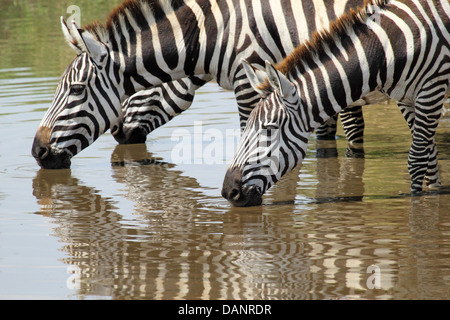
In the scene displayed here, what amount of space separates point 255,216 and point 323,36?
185cm

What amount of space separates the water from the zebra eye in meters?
1.07

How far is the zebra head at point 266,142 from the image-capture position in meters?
7.49

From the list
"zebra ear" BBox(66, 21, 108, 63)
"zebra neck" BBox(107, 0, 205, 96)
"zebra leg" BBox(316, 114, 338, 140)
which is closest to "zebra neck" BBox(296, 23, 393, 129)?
"zebra neck" BBox(107, 0, 205, 96)

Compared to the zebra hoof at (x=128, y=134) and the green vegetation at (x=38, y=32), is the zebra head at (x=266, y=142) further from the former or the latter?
the green vegetation at (x=38, y=32)

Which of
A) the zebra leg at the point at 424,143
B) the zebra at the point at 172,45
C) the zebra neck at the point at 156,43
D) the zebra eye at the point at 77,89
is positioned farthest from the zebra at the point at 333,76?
the zebra eye at the point at 77,89

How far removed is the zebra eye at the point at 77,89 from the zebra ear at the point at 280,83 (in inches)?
96.9

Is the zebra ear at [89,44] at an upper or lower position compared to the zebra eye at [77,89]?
upper

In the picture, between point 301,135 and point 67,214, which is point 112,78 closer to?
point 67,214

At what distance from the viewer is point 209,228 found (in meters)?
7.31

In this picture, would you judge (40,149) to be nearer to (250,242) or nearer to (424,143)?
(250,242)

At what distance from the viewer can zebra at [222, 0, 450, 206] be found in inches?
297

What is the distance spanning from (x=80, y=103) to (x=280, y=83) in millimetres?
2655
